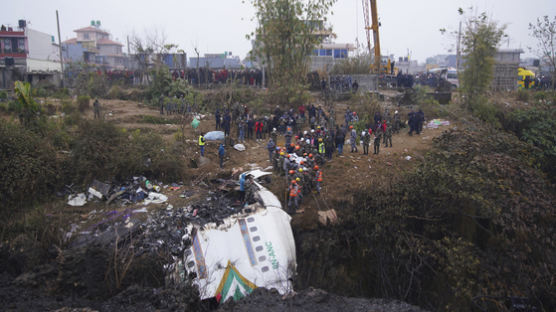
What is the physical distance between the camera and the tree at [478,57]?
19078mm

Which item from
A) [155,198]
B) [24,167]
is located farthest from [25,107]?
[155,198]

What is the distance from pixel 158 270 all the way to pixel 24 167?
5.99 meters

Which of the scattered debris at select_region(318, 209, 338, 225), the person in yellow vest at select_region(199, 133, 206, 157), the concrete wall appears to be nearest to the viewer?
the scattered debris at select_region(318, 209, 338, 225)

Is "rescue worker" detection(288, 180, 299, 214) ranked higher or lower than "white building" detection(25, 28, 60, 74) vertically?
lower

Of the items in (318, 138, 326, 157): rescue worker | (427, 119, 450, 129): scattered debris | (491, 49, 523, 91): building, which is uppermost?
(491, 49, 523, 91): building

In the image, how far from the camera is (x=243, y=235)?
9508 mm

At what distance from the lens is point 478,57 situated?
19328 mm

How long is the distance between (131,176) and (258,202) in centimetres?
538

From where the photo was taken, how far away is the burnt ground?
7414 millimetres

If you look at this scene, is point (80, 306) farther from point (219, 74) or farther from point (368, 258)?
point (219, 74)

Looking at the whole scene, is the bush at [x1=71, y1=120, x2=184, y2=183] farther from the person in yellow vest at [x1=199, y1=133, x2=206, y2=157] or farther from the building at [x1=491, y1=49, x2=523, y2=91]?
the building at [x1=491, y1=49, x2=523, y2=91]

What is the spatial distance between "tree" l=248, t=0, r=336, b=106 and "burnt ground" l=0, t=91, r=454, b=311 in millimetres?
7303

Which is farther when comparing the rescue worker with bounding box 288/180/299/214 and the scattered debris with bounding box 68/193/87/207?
the scattered debris with bounding box 68/193/87/207

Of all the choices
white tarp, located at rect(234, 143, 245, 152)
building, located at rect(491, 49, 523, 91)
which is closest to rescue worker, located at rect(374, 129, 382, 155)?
white tarp, located at rect(234, 143, 245, 152)
